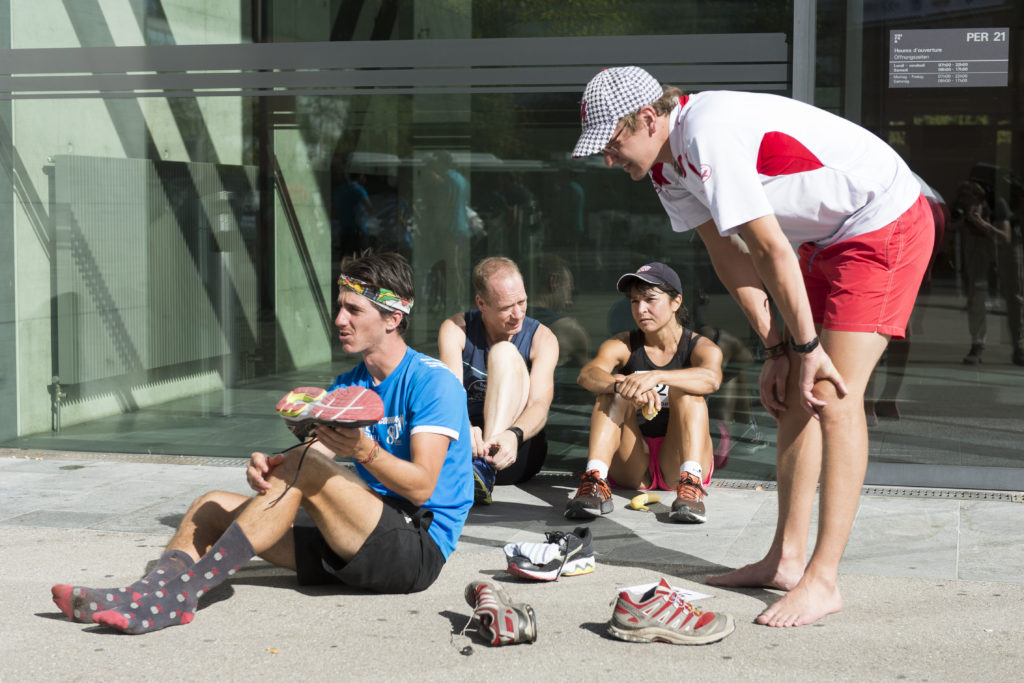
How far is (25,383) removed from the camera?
23.3ft

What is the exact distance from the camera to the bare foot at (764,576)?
3.96 m

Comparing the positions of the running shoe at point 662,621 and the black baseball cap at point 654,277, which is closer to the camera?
the running shoe at point 662,621

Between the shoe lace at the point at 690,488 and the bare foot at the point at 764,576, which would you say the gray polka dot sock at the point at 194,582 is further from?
the shoe lace at the point at 690,488

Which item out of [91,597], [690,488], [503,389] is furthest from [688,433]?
[91,597]

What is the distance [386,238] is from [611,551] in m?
2.78

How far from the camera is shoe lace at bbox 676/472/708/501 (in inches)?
201

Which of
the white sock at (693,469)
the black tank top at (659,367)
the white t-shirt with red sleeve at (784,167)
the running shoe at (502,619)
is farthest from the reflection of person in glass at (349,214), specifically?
the running shoe at (502,619)

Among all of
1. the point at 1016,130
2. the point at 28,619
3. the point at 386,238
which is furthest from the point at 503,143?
the point at 28,619

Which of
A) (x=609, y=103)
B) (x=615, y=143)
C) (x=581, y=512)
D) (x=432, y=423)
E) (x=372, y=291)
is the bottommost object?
(x=581, y=512)

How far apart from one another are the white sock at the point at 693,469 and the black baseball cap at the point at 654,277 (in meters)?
0.86

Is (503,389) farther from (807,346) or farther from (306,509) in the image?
(807,346)

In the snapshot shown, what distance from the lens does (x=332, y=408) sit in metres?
3.44

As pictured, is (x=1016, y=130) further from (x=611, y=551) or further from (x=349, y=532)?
(x=349, y=532)

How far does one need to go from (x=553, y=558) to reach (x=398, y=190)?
308 cm
